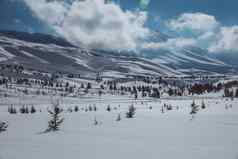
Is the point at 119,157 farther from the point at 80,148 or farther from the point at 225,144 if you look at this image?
the point at 225,144

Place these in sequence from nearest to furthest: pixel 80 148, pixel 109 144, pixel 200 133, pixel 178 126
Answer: pixel 80 148, pixel 109 144, pixel 200 133, pixel 178 126

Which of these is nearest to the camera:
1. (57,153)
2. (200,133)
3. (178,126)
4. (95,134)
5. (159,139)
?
(57,153)

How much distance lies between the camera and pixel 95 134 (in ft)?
42.1

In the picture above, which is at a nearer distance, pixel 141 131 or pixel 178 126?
pixel 141 131

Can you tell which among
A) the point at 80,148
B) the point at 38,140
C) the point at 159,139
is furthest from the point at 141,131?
the point at 38,140

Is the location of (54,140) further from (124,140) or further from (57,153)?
(124,140)

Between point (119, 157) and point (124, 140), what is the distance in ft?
8.88

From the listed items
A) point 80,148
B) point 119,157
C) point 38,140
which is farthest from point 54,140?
point 119,157

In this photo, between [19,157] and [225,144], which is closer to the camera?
[19,157]

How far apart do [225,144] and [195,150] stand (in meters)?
1.56

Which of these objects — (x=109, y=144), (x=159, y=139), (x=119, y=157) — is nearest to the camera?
(x=119, y=157)

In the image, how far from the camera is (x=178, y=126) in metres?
14.2

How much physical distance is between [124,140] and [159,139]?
161 cm

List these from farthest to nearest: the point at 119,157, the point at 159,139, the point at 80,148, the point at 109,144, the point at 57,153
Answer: the point at 159,139 < the point at 109,144 < the point at 80,148 < the point at 57,153 < the point at 119,157
